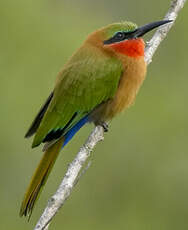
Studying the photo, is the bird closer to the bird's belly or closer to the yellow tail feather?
the bird's belly

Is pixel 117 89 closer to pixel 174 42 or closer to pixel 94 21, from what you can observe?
pixel 174 42

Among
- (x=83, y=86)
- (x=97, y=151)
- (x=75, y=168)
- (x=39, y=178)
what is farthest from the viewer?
(x=97, y=151)

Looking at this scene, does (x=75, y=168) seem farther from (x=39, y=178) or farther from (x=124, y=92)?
(x=124, y=92)

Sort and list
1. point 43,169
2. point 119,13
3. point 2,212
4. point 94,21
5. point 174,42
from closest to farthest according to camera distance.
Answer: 1. point 43,169
2. point 2,212
3. point 174,42
4. point 94,21
5. point 119,13

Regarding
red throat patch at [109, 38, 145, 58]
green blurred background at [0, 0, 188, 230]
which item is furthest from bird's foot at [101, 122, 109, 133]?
green blurred background at [0, 0, 188, 230]

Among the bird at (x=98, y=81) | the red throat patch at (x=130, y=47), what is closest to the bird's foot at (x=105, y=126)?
the bird at (x=98, y=81)

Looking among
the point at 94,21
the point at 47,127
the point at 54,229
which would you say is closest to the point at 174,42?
the point at 94,21

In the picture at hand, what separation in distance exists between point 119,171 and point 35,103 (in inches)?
39.0

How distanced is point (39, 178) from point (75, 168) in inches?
23.1

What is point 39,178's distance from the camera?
5367mm

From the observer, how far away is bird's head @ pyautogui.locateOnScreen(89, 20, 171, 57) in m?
5.74

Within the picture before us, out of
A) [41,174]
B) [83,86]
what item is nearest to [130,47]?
[83,86]

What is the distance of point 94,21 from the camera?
8.90 meters

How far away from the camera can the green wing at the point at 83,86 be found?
5676 mm
